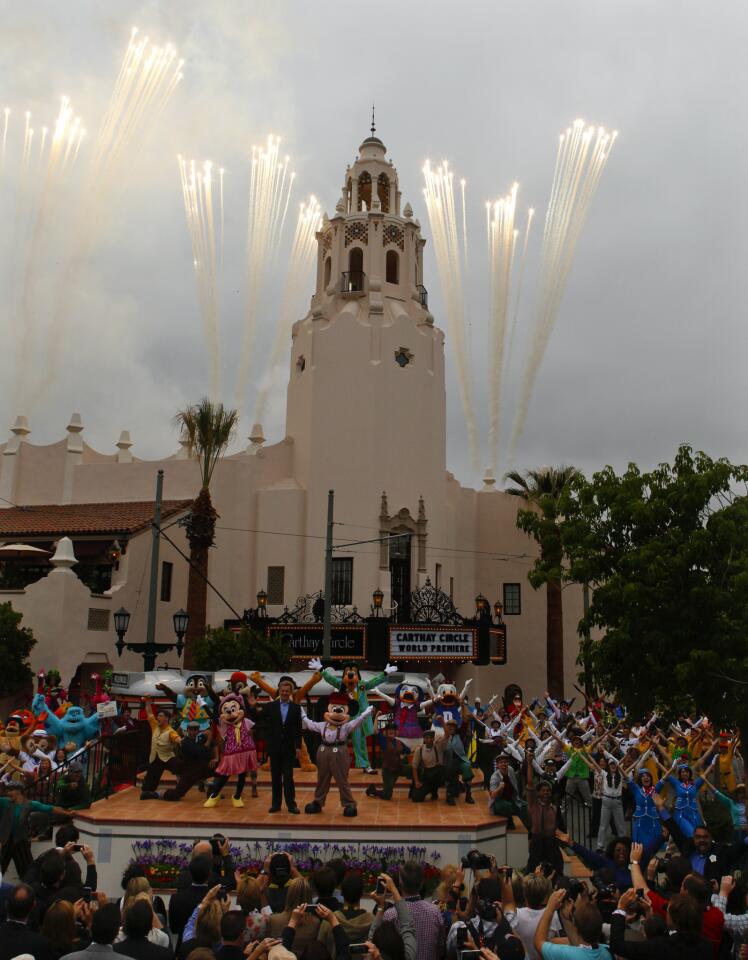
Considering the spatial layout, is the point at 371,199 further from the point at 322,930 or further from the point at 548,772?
the point at 322,930

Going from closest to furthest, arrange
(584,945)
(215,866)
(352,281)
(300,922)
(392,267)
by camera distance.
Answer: (584,945) → (300,922) → (215,866) → (352,281) → (392,267)

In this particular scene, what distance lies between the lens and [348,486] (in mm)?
38906

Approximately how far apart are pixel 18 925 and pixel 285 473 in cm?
3499

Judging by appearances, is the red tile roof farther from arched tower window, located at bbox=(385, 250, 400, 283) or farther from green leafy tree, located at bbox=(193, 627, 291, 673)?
arched tower window, located at bbox=(385, 250, 400, 283)

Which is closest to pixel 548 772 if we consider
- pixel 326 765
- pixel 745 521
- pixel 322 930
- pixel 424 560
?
pixel 326 765

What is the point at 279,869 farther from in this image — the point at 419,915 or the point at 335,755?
the point at 335,755

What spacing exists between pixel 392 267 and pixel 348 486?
11.2 meters

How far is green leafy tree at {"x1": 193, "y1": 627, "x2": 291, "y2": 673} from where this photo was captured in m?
31.5

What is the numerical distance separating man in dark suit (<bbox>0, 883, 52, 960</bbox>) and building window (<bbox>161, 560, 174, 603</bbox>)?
3066 cm

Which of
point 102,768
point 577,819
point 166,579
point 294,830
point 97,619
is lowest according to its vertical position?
point 577,819

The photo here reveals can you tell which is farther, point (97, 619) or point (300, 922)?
point (97, 619)

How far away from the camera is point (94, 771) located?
1602cm

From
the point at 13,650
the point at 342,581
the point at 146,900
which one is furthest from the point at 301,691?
the point at 342,581

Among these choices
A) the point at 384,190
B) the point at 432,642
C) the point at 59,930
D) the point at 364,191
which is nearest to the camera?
the point at 59,930
